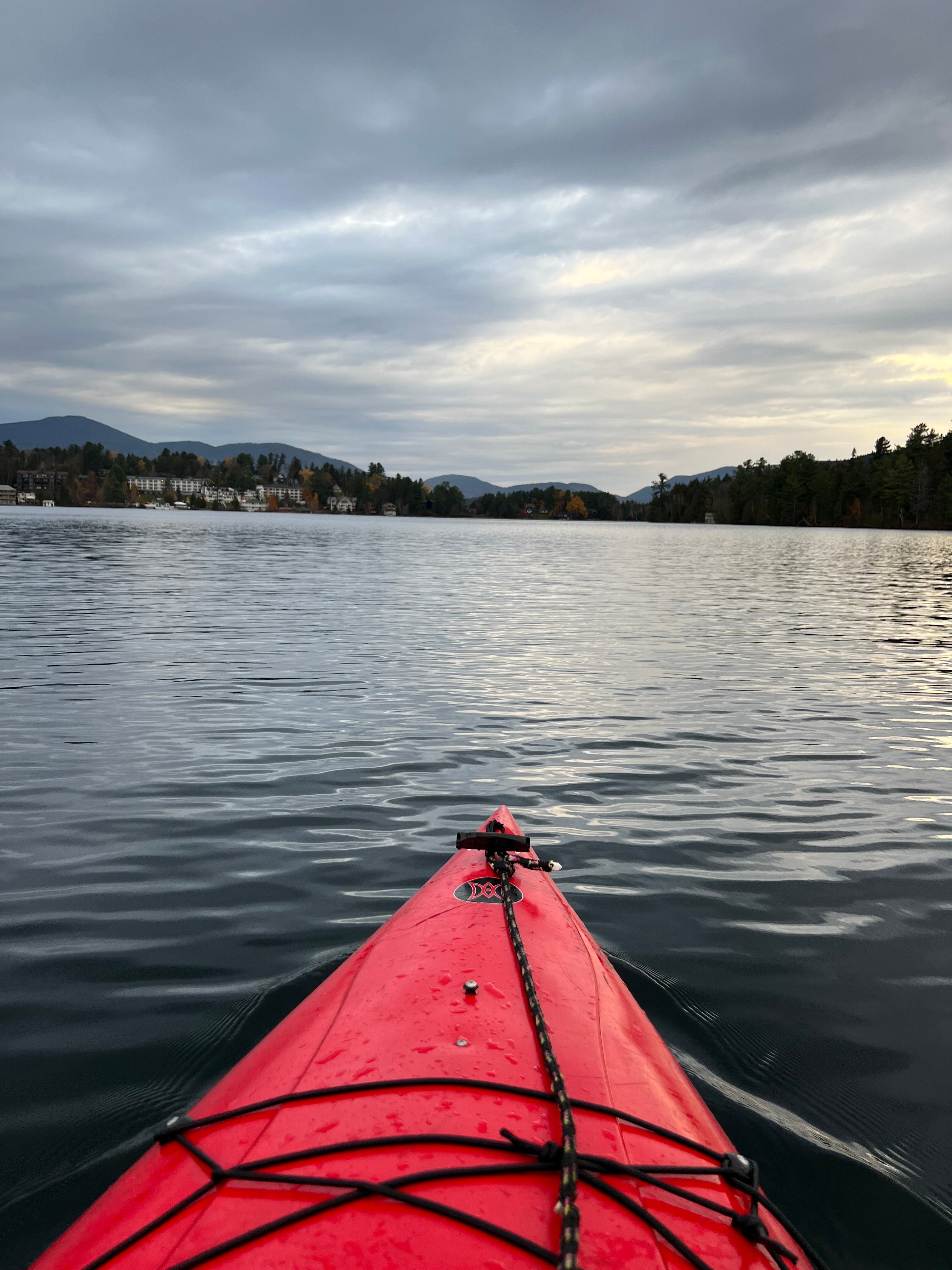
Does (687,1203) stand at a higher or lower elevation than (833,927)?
higher

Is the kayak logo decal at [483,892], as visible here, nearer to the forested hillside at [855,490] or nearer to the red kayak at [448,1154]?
the red kayak at [448,1154]

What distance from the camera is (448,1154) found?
204 cm

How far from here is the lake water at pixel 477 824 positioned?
334 cm

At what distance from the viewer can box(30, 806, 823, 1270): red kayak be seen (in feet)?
5.98

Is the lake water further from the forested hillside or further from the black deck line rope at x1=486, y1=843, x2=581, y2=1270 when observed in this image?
the forested hillside

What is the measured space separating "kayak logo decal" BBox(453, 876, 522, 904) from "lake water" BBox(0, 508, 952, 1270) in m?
1.08

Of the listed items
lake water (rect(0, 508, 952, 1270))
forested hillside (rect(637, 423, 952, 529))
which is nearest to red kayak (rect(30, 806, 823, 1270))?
lake water (rect(0, 508, 952, 1270))

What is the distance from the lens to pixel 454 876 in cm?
418

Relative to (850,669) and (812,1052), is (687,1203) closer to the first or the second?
(812,1052)

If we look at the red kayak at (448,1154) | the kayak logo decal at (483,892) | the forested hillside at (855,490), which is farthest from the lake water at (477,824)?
the forested hillside at (855,490)

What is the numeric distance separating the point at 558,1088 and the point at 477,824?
4.37 meters

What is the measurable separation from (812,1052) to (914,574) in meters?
38.4

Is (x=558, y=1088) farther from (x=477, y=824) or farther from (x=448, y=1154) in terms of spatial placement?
(x=477, y=824)

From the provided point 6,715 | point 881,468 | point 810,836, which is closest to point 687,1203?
point 810,836
